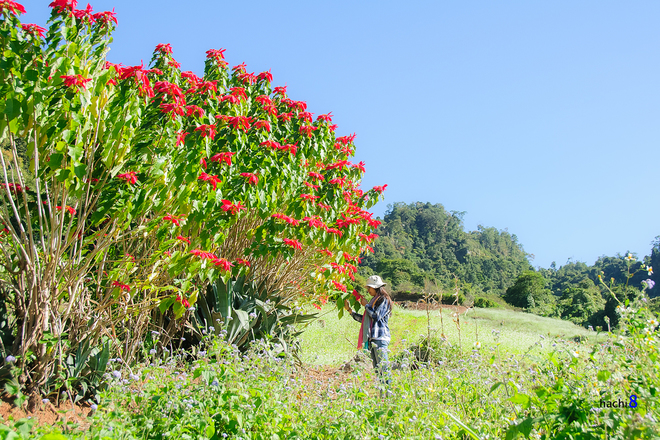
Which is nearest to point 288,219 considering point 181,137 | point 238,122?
point 238,122

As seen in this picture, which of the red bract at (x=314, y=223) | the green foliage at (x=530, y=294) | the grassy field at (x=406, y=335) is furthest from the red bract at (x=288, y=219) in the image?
the green foliage at (x=530, y=294)

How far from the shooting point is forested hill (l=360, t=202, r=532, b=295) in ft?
162

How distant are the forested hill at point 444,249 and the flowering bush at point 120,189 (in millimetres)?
27320

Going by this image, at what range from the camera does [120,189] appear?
2.99m

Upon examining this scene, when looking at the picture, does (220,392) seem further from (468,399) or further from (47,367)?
(468,399)

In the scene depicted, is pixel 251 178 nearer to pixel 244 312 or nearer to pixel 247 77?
pixel 244 312

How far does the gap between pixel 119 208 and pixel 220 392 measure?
1563 millimetres

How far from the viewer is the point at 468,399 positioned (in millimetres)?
3215

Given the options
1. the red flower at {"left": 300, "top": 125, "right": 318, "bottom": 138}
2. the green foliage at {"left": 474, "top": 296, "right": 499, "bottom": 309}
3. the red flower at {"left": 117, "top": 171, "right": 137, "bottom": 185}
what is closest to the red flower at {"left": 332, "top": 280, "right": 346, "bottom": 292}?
the red flower at {"left": 300, "top": 125, "right": 318, "bottom": 138}

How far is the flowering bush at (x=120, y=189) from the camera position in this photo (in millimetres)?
2543

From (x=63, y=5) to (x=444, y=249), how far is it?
66.5 meters

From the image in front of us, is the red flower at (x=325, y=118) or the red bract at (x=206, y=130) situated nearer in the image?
the red bract at (x=206, y=130)

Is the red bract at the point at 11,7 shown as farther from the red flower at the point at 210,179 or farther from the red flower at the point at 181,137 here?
the red flower at the point at 210,179

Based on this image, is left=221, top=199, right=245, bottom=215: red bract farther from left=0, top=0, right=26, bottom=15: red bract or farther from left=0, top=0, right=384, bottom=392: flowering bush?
left=0, top=0, right=26, bottom=15: red bract
